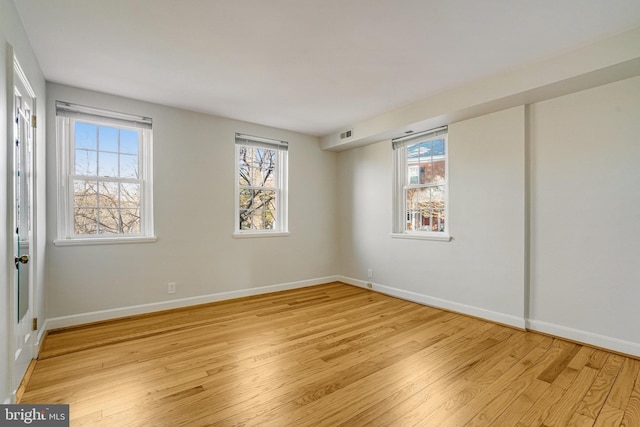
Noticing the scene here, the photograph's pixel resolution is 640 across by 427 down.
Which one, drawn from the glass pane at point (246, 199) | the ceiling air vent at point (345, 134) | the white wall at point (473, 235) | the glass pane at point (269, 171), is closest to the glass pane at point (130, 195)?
the glass pane at point (246, 199)

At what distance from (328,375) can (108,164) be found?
3351 millimetres

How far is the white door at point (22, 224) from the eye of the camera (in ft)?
6.62

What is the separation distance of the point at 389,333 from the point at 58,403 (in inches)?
104

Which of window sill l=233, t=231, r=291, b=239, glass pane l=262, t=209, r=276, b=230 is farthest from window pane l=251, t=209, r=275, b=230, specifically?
window sill l=233, t=231, r=291, b=239

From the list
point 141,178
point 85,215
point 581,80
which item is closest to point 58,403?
point 85,215

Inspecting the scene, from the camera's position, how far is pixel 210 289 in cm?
420

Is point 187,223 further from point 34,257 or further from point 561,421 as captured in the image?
point 561,421

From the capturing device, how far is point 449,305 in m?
3.89

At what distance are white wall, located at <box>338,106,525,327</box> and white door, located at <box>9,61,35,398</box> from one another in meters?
4.02

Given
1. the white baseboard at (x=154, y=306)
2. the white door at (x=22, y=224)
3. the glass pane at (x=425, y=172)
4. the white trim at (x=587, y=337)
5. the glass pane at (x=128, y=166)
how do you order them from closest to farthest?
the white door at (x=22, y=224) < the white trim at (x=587, y=337) < the white baseboard at (x=154, y=306) < the glass pane at (x=128, y=166) < the glass pane at (x=425, y=172)

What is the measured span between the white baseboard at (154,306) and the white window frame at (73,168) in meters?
0.78

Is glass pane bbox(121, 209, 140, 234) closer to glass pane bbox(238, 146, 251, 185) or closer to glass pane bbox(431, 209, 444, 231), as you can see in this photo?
glass pane bbox(238, 146, 251, 185)

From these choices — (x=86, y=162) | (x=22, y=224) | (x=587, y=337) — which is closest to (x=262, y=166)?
(x=86, y=162)

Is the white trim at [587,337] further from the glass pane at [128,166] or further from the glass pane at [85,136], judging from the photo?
the glass pane at [85,136]
